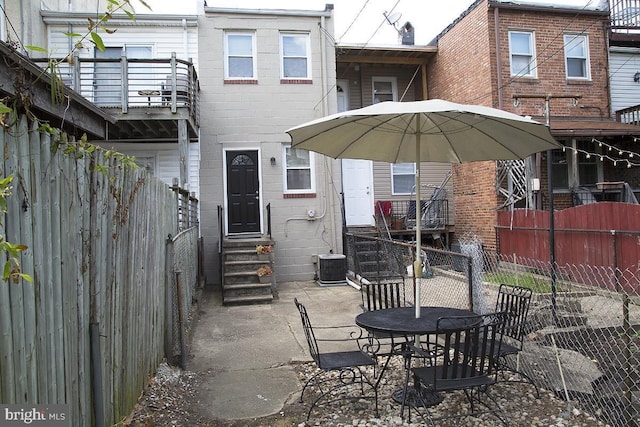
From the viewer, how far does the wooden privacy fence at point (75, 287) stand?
199 cm

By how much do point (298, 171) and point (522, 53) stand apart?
705 centimetres

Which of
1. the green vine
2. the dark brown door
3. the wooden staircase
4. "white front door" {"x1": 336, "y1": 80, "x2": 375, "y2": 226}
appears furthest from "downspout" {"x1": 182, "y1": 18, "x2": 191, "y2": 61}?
the green vine

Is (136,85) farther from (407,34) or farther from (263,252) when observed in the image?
(407,34)

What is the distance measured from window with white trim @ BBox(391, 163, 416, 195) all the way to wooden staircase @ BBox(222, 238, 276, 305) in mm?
5646

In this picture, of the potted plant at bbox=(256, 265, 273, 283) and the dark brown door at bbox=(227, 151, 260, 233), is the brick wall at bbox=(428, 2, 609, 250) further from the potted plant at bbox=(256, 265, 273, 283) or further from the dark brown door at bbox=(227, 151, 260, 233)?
the potted plant at bbox=(256, 265, 273, 283)

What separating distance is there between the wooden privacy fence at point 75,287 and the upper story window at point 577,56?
1339cm

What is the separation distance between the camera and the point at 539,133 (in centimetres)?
416

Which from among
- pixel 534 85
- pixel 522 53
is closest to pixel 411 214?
pixel 534 85

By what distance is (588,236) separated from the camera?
8.98m

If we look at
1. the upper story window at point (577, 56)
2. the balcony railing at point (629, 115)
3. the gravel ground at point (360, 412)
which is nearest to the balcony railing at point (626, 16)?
the upper story window at point (577, 56)

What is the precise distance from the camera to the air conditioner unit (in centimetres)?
1089

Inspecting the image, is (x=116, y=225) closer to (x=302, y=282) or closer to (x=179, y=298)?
(x=179, y=298)

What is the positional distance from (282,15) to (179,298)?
927cm

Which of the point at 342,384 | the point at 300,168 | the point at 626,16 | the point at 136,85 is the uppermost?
the point at 626,16
